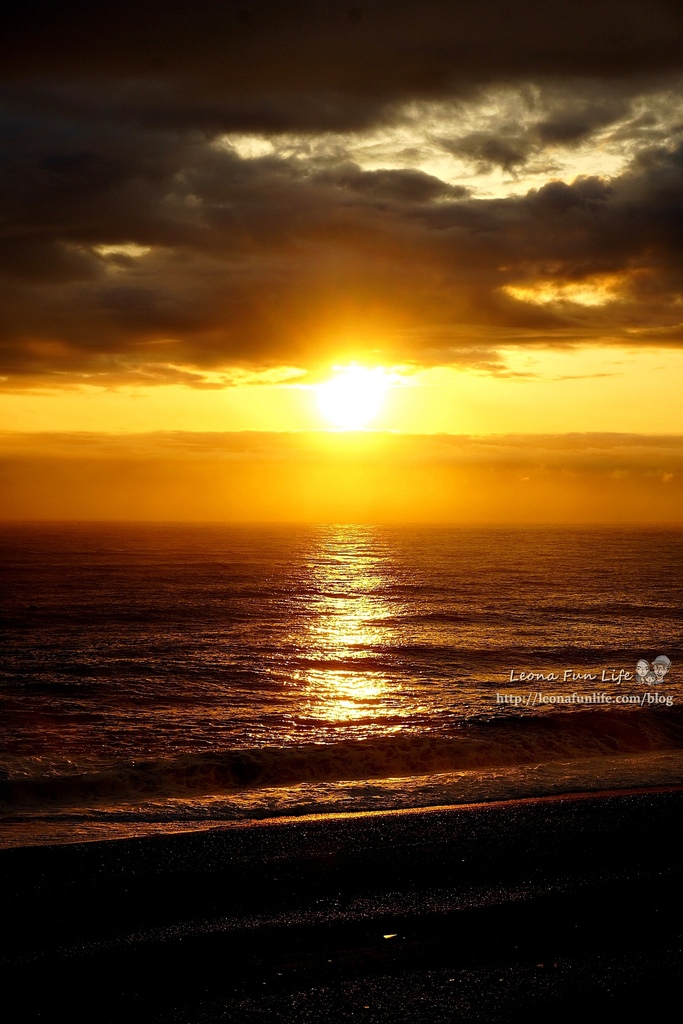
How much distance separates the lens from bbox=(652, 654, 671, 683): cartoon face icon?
Answer: 105 feet

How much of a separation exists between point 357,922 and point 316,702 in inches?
763

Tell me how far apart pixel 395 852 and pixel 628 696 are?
767 inches

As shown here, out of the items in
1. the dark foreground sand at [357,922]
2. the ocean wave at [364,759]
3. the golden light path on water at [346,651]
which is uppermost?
the dark foreground sand at [357,922]

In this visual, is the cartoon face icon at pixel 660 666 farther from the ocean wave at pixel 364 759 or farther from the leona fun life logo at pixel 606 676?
the ocean wave at pixel 364 759

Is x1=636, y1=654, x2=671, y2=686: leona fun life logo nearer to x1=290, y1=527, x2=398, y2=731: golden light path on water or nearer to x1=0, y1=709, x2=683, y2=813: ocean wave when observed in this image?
x1=0, y1=709, x2=683, y2=813: ocean wave

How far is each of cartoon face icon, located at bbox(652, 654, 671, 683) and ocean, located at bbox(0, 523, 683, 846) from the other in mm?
200

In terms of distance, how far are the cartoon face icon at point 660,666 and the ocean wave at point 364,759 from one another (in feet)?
27.4

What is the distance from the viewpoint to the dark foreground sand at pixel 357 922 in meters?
6.86

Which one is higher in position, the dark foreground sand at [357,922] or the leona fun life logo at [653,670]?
the dark foreground sand at [357,922]

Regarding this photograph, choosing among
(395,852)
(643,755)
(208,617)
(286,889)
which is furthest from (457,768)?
(208,617)

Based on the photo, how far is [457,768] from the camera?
18891 millimetres

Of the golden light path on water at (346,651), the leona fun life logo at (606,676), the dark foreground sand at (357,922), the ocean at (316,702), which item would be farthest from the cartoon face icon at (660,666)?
the dark foreground sand at (357,922)

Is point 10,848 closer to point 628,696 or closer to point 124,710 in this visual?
point 124,710

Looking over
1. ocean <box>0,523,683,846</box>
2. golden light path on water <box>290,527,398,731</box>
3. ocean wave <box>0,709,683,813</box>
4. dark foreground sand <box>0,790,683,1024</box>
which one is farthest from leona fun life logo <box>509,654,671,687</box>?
dark foreground sand <box>0,790,683,1024</box>
